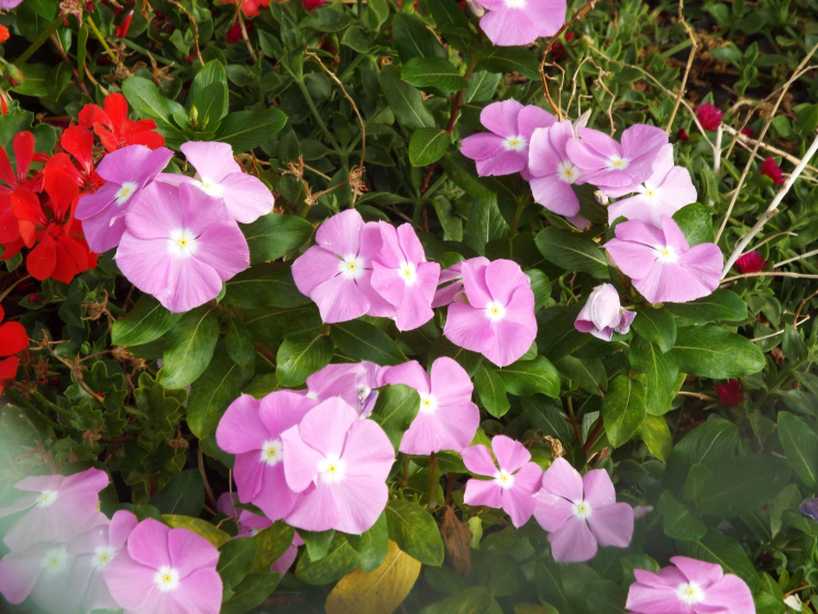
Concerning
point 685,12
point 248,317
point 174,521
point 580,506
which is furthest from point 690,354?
point 685,12

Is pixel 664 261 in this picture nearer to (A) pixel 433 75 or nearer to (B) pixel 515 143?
(B) pixel 515 143

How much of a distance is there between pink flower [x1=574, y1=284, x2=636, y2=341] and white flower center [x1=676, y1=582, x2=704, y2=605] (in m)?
0.31

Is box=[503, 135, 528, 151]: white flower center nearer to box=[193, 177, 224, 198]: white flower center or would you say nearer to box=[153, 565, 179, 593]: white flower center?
box=[193, 177, 224, 198]: white flower center

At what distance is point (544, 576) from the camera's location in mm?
1321

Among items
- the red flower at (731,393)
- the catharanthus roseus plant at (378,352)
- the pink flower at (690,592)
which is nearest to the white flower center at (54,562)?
the catharanthus roseus plant at (378,352)

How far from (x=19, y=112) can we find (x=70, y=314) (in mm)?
341

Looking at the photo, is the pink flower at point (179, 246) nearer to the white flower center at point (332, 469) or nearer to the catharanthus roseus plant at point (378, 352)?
the catharanthus roseus plant at point (378, 352)

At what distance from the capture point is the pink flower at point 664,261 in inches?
43.4

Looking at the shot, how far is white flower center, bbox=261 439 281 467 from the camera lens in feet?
3.17

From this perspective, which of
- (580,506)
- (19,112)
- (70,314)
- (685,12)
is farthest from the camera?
(685,12)

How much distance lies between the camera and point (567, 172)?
47.8 inches

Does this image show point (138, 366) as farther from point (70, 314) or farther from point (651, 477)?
point (651, 477)

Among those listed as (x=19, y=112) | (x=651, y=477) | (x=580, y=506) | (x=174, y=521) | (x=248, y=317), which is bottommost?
(x=651, y=477)

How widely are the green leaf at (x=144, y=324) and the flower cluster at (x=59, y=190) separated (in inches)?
7.5
